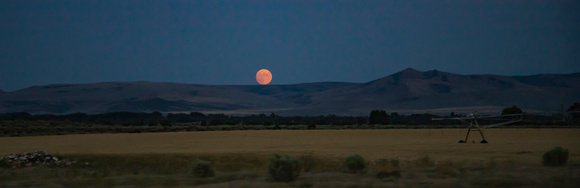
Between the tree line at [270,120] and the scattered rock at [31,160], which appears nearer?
the scattered rock at [31,160]

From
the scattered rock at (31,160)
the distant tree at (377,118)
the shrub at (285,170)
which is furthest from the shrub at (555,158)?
the distant tree at (377,118)

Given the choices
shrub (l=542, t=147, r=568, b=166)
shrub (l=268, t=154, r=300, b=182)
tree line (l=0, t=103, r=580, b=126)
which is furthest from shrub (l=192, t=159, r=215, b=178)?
tree line (l=0, t=103, r=580, b=126)

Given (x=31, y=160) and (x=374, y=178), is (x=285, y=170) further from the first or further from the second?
(x=31, y=160)

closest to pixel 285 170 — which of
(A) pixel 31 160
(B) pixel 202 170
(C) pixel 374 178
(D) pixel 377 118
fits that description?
(C) pixel 374 178

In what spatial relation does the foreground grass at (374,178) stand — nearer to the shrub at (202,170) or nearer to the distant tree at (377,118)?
the shrub at (202,170)

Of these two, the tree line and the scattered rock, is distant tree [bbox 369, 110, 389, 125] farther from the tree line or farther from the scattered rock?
the scattered rock

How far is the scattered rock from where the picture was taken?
23.4 m

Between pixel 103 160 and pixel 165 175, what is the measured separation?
7.95 meters

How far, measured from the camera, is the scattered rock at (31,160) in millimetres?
23375

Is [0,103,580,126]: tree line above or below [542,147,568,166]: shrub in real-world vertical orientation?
above

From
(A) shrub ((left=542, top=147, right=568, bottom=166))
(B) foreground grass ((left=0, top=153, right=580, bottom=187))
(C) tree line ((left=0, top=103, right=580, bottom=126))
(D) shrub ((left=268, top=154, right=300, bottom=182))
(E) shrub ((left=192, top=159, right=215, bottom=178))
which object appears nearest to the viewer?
(B) foreground grass ((left=0, top=153, right=580, bottom=187))

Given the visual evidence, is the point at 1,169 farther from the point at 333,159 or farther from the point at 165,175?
the point at 333,159

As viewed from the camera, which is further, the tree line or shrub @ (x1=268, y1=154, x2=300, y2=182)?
the tree line

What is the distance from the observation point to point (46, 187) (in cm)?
1520
